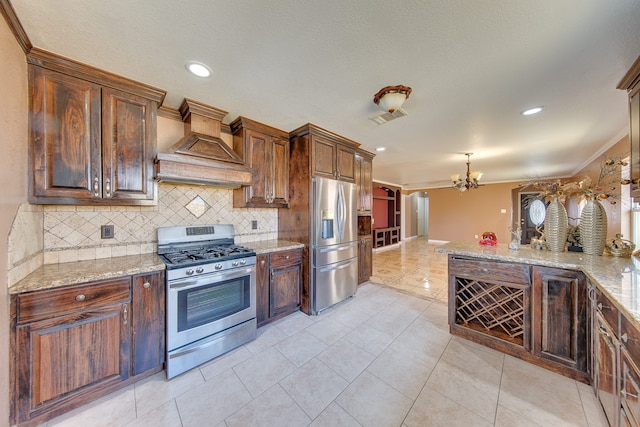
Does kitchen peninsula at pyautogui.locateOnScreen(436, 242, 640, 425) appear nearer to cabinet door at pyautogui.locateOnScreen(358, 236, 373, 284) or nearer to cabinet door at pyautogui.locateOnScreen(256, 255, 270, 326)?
cabinet door at pyautogui.locateOnScreen(358, 236, 373, 284)

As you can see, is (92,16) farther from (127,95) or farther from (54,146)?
(54,146)

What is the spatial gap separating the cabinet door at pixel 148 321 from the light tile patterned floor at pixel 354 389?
190mm

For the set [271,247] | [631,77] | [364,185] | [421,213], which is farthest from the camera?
[421,213]

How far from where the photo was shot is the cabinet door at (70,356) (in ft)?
4.37

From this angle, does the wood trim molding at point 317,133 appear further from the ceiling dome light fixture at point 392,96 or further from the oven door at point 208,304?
the oven door at point 208,304

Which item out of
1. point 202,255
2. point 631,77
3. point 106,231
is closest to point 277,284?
point 202,255

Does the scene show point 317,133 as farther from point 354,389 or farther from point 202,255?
point 354,389

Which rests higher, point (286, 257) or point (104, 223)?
point (104, 223)

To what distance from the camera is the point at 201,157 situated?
7.12 feet

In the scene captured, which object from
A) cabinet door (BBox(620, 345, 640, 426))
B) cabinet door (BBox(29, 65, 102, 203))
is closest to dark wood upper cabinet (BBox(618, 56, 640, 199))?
cabinet door (BBox(620, 345, 640, 426))

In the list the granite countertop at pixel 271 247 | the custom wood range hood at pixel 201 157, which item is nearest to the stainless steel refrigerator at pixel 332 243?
the granite countertop at pixel 271 247

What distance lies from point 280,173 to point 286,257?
1.13 meters

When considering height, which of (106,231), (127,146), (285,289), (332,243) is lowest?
(285,289)

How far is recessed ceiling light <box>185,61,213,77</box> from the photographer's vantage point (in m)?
1.62
